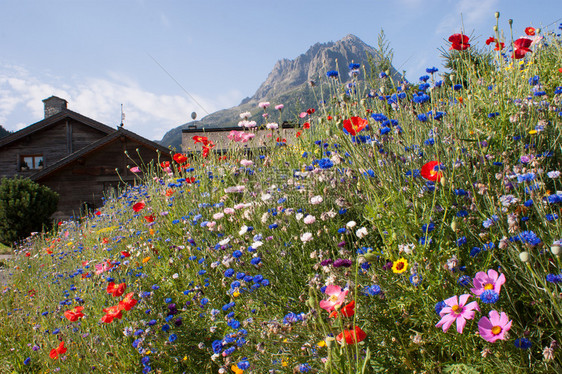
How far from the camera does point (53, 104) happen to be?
2622 centimetres

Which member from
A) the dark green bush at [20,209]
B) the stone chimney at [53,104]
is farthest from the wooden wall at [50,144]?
the dark green bush at [20,209]

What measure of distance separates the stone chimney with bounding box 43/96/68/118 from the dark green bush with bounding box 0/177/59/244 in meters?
15.5

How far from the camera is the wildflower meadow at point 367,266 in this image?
146 centimetres

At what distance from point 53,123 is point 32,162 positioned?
2.57m

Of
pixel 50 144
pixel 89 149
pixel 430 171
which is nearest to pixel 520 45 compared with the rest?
pixel 430 171

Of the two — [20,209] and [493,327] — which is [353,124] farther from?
[20,209]

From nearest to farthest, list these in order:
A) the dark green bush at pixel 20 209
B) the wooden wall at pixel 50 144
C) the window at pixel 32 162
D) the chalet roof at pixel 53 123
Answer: the dark green bush at pixel 20 209, the chalet roof at pixel 53 123, the wooden wall at pixel 50 144, the window at pixel 32 162

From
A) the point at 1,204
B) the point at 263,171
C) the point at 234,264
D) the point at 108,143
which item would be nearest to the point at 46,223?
the point at 1,204

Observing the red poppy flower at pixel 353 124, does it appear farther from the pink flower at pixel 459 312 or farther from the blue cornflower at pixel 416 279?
the pink flower at pixel 459 312

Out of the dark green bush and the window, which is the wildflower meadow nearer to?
the dark green bush

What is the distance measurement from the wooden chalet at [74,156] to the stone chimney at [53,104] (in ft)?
22.6

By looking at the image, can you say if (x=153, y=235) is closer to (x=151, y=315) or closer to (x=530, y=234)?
(x=151, y=315)

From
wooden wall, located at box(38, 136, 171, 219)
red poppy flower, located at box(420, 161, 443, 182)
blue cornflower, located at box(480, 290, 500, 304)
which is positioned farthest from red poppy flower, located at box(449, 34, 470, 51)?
wooden wall, located at box(38, 136, 171, 219)

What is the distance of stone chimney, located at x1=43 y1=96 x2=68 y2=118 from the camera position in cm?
2603
